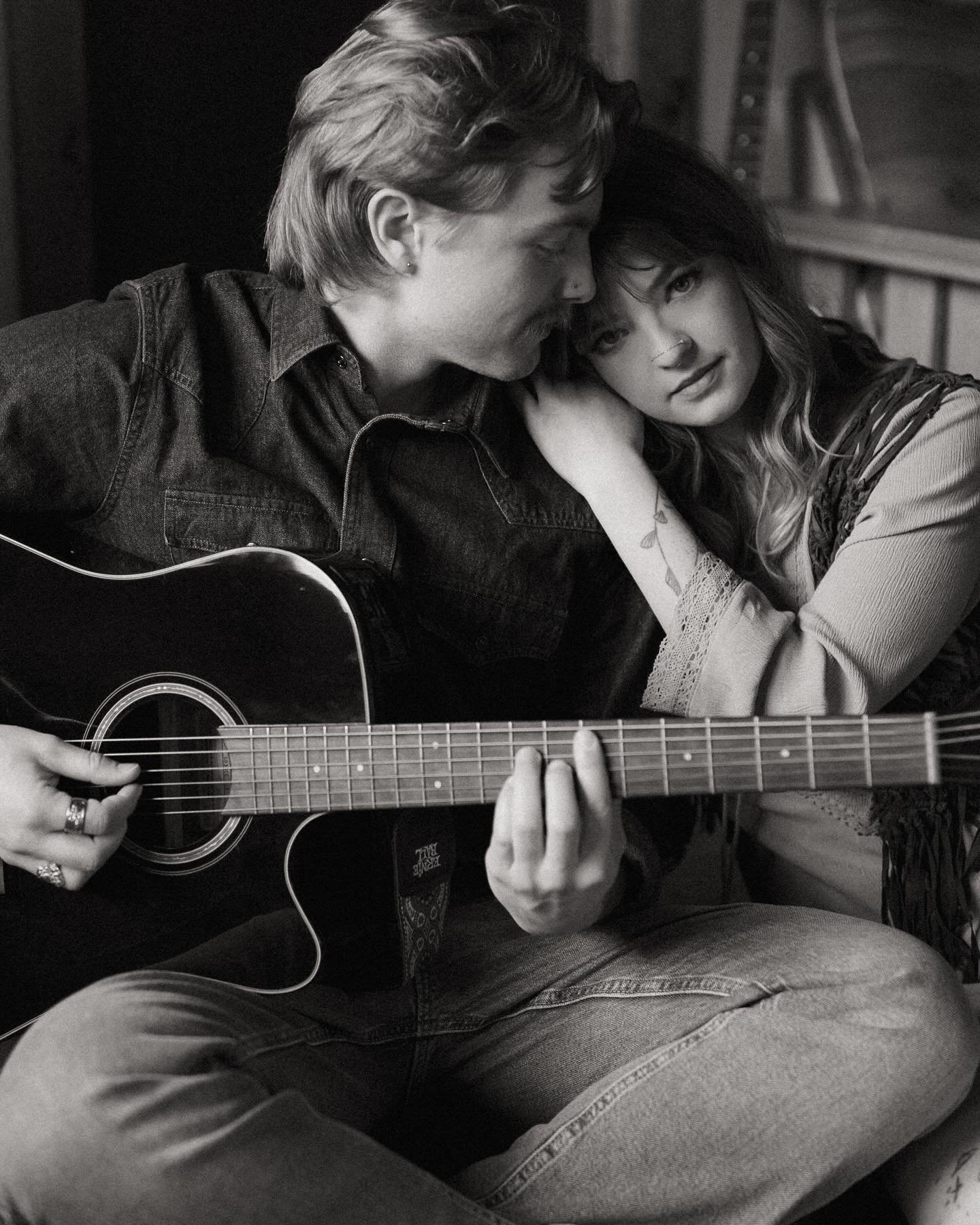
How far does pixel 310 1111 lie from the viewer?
96 centimetres

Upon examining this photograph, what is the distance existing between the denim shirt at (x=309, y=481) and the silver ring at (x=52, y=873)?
0.94 feet

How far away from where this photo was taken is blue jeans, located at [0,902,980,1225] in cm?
90

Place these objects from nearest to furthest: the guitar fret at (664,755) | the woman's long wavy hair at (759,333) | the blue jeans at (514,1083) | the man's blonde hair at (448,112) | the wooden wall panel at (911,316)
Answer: the blue jeans at (514,1083), the guitar fret at (664,755), the man's blonde hair at (448,112), the woman's long wavy hair at (759,333), the wooden wall panel at (911,316)

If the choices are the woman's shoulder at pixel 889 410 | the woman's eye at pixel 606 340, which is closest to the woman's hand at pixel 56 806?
the woman's eye at pixel 606 340

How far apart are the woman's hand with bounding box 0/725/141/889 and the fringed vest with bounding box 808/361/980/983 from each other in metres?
0.68

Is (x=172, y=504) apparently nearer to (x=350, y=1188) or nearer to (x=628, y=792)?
(x=628, y=792)

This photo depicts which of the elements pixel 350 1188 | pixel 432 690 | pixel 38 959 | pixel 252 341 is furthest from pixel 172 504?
pixel 350 1188

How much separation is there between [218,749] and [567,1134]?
1.35 ft

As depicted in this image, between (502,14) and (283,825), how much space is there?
74 cm

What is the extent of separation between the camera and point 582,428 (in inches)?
51.4

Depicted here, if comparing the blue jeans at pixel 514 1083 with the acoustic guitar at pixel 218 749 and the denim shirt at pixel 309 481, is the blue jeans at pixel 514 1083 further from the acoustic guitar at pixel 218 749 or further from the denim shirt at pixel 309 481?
the denim shirt at pixel 309 481

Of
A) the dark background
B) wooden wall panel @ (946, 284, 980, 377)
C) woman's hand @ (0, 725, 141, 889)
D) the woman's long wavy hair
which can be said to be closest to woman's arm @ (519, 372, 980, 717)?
the woman's long wavy hair

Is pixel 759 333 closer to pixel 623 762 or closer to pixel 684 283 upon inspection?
pixel 684 283

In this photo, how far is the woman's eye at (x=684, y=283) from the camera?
1261mm
